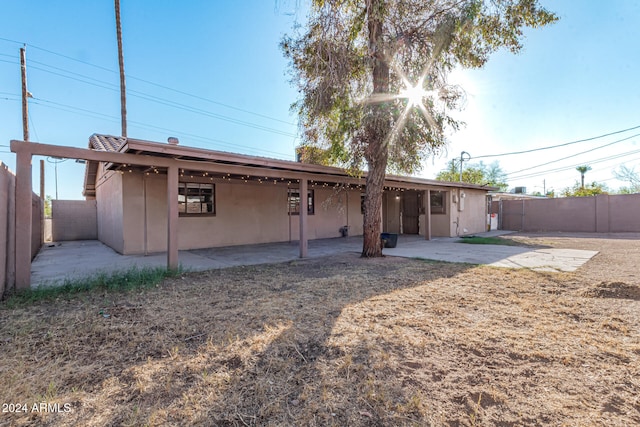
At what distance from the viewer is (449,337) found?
2.84 metres

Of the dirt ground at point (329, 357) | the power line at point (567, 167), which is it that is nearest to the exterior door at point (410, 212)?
the dirt ground at point (329, 357)

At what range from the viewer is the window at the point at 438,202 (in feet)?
43.8

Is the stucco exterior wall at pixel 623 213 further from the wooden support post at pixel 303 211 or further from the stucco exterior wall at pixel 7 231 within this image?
the stucco exterior wall at pixel 7 231

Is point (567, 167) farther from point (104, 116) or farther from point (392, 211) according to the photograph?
point (104, 116)

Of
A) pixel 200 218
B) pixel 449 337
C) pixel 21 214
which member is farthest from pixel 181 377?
pixel 200 218

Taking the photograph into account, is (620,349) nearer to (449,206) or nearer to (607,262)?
(607,262)

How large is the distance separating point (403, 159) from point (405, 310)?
4.14 metres

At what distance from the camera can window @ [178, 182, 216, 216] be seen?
29.4 ft

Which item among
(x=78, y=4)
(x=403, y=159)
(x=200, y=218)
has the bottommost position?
(x=200, y=218)

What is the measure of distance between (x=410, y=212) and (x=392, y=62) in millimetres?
9297

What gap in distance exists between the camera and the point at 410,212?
14.7 metres

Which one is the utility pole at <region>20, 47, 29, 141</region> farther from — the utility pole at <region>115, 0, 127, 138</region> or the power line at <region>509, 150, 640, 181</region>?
the power line at <region>509, 150, 640, 181</region>

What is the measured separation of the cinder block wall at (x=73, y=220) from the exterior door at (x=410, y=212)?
14842 millimetres

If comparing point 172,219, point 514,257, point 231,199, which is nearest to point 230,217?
point 231,199
